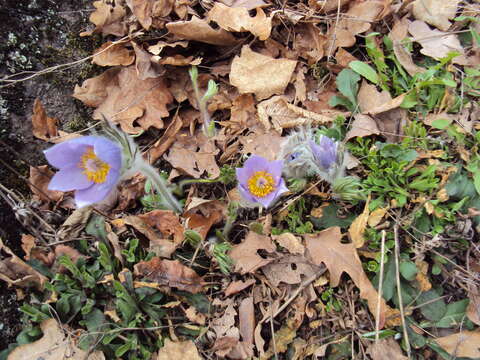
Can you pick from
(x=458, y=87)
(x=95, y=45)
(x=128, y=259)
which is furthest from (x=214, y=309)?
(x=458, y=87)

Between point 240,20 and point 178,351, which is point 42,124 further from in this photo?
point 178,351

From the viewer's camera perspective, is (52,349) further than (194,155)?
No

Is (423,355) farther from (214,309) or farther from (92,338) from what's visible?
(92,338)

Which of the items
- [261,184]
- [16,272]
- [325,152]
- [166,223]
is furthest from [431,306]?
[16,272]

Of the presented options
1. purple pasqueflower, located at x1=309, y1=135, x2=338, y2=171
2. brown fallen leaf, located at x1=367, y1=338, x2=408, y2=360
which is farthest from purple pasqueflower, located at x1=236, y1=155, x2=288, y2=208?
brown fallen leaf, located at x1=367, y1=338, x2=408, y2=360

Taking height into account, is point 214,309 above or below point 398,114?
below
